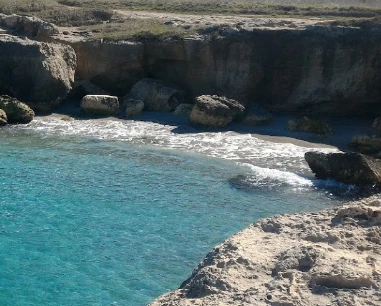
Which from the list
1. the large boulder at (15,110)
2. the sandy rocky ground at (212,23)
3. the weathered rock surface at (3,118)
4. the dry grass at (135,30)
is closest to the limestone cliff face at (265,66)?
the dry grass at (135,30)

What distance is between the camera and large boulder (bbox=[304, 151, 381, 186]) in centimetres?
1881

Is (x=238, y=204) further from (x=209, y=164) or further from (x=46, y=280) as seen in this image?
(x=46, y=280)

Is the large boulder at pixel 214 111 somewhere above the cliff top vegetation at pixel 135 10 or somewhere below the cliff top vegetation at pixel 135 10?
below

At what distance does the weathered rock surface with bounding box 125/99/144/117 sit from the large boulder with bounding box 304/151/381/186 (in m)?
→ 9.77

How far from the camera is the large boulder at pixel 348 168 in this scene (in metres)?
18.8

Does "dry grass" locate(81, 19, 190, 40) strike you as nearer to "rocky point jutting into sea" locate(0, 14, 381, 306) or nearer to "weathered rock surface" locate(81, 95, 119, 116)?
"rocky point jutting into sea" locate(0, 14, 381, 306)

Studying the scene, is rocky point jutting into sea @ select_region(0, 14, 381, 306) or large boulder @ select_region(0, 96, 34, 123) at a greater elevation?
rocky point jutting into sea @ select_region(0, 14, 381, 306)

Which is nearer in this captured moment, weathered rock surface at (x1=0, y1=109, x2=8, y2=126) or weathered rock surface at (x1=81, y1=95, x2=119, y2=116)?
weathered rock surface at (x1=0, y1=109, x2=8, y2=126)

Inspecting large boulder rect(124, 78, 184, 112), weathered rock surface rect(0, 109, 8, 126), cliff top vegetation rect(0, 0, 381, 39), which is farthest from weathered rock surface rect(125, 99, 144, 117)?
weathered rock surface rect(0, 109, 8, 126)

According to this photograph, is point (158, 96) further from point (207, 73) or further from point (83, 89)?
point (83, 89)

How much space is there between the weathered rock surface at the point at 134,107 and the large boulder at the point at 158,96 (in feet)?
2.23

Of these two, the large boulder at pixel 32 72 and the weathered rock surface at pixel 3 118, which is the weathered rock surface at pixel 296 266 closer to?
the weathered rock surface at pixel 3 118

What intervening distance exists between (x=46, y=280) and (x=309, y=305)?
7235 millimetres

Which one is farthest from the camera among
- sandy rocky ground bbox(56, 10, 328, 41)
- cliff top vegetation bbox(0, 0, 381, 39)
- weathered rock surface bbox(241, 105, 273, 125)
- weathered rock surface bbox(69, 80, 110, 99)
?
cliff top vegetation bbox(0, 0, 381, 39)
